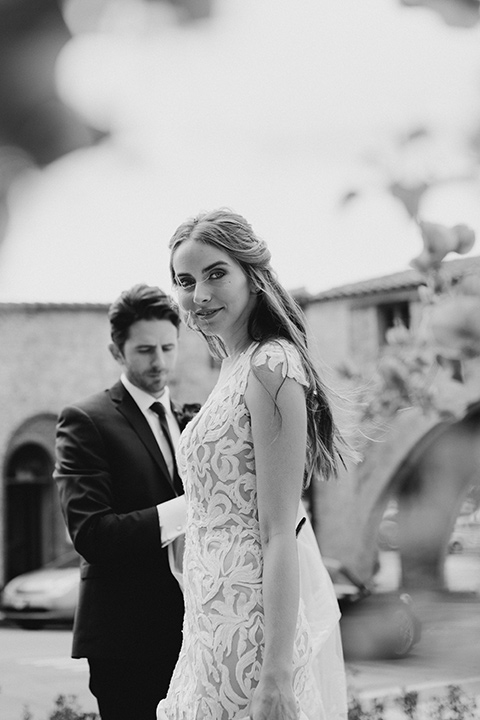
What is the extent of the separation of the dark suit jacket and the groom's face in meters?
0.08

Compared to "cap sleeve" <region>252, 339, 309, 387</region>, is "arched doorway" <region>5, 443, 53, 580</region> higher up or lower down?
lower down

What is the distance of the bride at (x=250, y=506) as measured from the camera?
3.33 ft

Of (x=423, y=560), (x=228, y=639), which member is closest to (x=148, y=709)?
(x=228, y=639)

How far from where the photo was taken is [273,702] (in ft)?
3.14

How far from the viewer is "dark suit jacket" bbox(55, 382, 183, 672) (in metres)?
1.59

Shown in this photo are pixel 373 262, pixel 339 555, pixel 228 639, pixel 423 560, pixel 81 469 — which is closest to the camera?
pixel 373 262

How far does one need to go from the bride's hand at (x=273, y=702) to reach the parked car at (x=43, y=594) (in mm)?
9244

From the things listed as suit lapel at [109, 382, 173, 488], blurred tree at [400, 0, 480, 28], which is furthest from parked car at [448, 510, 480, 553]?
suit lapel at [109, 382, 173, 488]

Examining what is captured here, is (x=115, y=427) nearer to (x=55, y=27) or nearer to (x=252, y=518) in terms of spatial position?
(x=252, y=518)

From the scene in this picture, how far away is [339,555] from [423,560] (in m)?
12.2

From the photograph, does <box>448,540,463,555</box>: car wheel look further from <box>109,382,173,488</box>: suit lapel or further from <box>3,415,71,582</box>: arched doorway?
<box>3,415,71,582</box>: arched doorway

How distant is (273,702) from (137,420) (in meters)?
0.91

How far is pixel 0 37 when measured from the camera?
0.31 meters

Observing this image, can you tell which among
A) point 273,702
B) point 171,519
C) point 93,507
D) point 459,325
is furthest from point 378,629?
point 93,507
